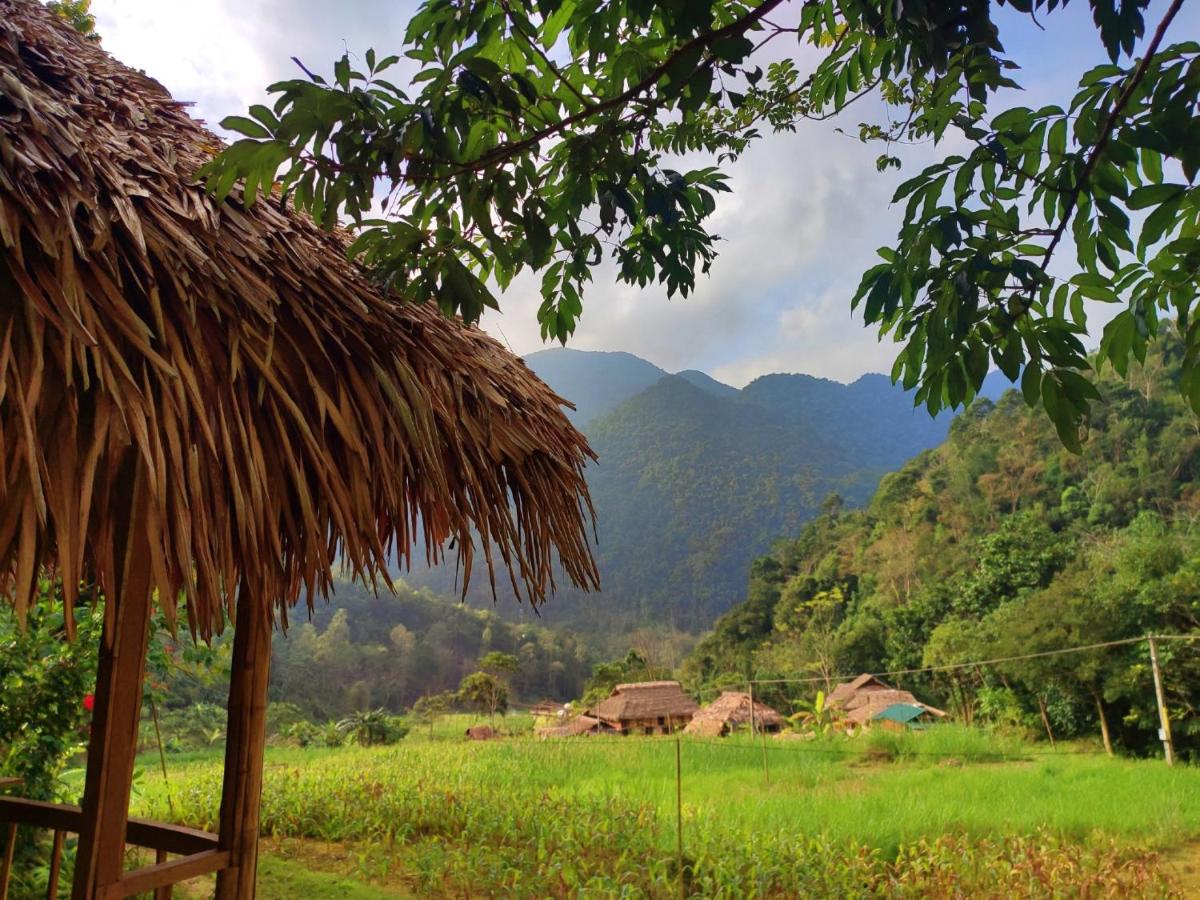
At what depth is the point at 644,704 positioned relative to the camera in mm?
12914

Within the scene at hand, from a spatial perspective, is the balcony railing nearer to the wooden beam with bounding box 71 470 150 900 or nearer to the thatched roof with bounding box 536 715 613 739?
the wooden beam with bounding box 71 470 150 900

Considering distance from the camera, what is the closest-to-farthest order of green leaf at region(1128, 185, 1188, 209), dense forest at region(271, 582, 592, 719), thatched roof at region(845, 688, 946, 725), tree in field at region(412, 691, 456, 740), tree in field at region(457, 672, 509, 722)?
green leaf at region(1128, 185, 1188, 209)
thatched roof at region(845, 688, 946, 725)
tree in field at region(457, 672, 509, 722)
tree in field at region(412, 691, 456, 740)
dense forest at region(271, 582, 592, 719)

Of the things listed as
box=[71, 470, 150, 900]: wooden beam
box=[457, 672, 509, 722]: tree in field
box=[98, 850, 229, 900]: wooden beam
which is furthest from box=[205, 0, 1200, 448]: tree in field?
box=[457, 672, 509, 722]: tree in field

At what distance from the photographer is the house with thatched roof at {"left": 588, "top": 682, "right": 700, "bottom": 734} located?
497 inches

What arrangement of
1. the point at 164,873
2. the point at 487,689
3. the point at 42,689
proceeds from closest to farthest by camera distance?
the point at 164,873, the point at 42,689, the point at 487,689

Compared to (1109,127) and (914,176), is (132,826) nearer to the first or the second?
(914,176)

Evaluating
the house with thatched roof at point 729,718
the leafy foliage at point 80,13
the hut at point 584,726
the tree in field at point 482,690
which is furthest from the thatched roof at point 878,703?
the leafy foliage at point 80,13

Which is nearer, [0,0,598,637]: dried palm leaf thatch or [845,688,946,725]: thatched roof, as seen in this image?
[0,0,598,637]: dried palm leaf thatch

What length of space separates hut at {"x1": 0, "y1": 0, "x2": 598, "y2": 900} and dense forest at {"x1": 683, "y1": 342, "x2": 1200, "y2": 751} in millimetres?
8684

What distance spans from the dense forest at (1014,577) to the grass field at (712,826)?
2130 millimetres

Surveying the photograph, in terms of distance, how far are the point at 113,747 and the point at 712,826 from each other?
10.7 ft

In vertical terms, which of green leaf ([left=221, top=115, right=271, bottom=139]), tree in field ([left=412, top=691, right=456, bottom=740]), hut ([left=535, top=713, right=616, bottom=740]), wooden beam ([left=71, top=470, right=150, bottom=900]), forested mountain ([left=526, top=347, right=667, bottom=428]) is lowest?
hut ([left=535, top=713, right=616, bottom=740])

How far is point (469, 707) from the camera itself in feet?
50.8

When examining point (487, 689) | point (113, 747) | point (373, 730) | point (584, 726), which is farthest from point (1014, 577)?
point (113, 747)
